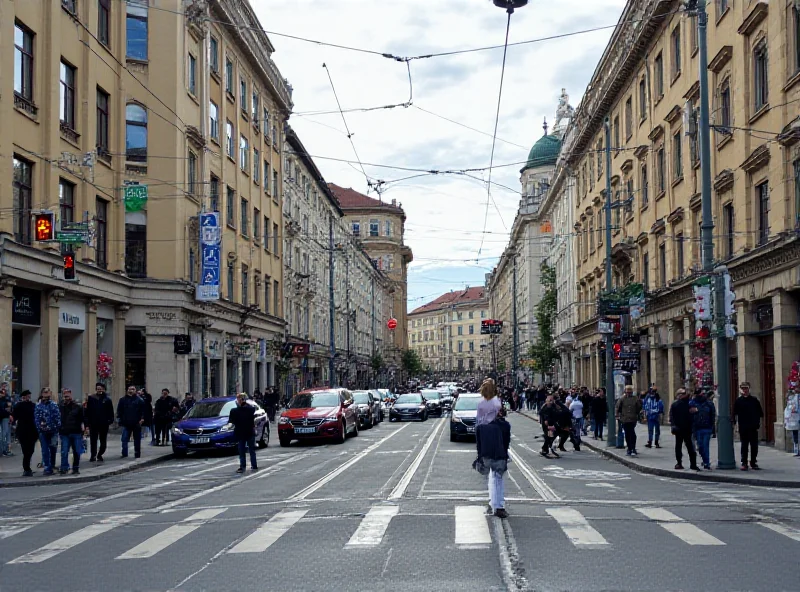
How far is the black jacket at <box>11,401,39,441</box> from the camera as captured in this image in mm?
20234

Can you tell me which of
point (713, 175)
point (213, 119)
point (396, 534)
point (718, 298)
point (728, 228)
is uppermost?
point (213, 119)

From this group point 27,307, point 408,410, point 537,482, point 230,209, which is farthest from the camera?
point 408,410

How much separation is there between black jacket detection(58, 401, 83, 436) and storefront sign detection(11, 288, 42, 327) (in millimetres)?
6469

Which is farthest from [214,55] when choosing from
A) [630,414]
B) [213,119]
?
[630,414]

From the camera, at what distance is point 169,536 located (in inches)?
449

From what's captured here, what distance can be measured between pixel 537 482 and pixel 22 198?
53.6 feet

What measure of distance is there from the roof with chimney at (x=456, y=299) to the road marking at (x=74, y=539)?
5989 inches

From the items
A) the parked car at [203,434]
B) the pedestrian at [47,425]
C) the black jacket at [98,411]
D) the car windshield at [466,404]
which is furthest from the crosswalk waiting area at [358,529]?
the car windshield at [466,404]

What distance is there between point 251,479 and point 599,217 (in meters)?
35.4

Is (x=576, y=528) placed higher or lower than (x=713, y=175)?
lower

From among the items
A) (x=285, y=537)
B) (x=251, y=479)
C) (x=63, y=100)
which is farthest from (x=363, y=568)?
(x=63, y=100)

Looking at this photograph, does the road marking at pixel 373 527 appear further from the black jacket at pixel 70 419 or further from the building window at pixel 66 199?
the building window at pixel 66 199

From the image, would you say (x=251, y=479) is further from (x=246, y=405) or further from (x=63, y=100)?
(x=63, y=100)

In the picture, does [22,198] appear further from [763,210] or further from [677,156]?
[677,156]
